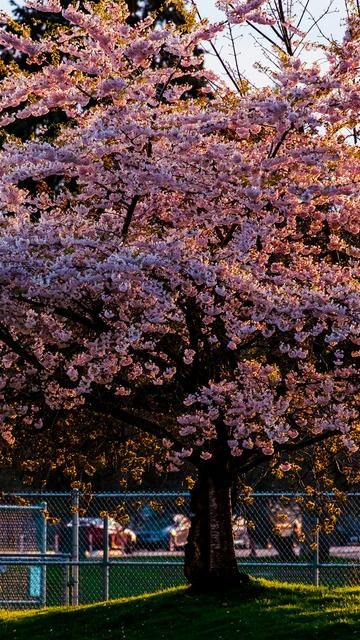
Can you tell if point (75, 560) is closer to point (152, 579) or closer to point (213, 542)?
point (213, 542)

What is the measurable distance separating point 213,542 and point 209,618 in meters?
1.40

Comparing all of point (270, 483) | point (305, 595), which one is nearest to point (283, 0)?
point (305, 595)

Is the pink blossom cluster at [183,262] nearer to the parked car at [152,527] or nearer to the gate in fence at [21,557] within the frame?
the gate in fence at [21,557]

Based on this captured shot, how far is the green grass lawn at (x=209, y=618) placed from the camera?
405 inches

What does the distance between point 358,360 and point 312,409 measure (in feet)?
2.54

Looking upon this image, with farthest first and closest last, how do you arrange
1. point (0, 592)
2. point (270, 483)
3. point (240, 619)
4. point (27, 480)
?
point (270, 483) → point (0, 592) → point (27, 480) → point (240, 619)

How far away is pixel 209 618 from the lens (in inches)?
432

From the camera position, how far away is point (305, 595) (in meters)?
12.1

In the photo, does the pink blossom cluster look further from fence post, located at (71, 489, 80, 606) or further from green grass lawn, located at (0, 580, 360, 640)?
fence post, located at (71, 489, 80, 606)

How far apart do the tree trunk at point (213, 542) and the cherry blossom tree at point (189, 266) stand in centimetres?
2

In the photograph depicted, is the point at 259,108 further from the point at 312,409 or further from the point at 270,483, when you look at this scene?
the point at 270,483

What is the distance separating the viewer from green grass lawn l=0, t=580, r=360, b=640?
10.3 meters

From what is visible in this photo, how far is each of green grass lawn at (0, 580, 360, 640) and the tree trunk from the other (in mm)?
272

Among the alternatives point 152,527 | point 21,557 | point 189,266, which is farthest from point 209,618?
point 152,527
